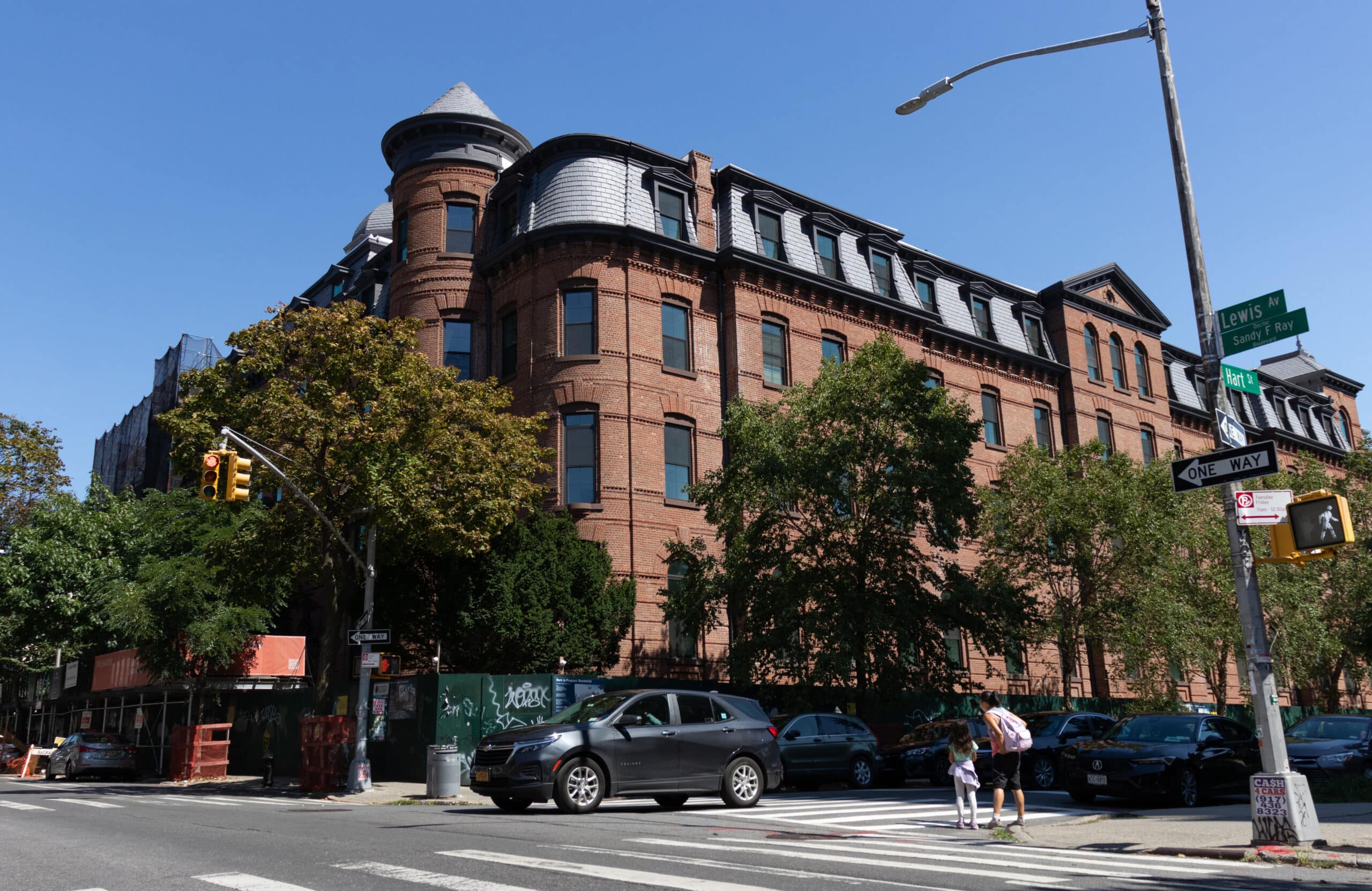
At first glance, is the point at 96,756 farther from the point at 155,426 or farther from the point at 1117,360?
the point at 1117,360

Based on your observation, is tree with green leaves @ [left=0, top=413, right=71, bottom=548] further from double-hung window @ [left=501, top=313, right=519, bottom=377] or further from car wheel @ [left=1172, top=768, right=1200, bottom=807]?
car wheel @ [left=1172, top=768, right=1200, bottom=807]

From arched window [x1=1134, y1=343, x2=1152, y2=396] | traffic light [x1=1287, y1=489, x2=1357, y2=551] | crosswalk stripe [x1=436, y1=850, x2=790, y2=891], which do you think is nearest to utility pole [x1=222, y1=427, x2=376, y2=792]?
crosswalk stripe [x1=436, y1=850, x2=790, y2=891]

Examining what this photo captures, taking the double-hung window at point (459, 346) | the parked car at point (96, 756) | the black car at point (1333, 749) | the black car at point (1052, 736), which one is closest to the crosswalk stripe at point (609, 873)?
the black car at point (1052, 736)

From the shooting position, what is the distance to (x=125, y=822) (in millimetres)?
13766

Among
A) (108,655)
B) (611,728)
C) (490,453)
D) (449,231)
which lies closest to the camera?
(611,728)

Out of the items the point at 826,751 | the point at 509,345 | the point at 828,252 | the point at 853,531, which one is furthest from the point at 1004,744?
the point at 828,252

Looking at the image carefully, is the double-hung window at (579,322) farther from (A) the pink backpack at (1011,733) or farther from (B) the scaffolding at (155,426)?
(B) the scaffolding at (155,426)

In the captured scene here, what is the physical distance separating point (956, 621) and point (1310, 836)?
15872 mm

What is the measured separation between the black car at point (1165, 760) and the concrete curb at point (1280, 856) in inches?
248

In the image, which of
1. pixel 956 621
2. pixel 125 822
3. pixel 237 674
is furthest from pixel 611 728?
pixel 237 674

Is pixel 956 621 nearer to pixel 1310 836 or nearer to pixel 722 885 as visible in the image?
pixel 1310 836

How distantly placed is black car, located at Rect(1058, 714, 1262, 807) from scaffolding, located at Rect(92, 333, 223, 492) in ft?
141

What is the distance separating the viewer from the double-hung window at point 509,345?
30922 mm

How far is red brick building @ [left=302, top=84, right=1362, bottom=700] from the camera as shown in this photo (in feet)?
94.7
